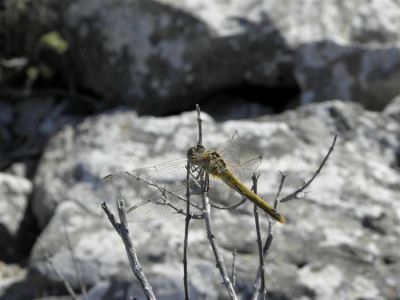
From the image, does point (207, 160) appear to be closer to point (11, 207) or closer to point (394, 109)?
point (11, 207)

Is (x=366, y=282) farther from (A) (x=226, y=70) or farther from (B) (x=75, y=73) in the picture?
(B) (x=75, y=73)

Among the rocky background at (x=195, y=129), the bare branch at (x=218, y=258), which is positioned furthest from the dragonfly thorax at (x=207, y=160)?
the rocky background at (x=195, y=129)

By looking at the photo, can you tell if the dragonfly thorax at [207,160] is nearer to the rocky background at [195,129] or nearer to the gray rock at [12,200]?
the rocky background at [195,129]

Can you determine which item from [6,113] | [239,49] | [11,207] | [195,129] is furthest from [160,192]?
[6,113]

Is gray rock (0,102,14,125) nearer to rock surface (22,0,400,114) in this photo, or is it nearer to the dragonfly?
rock surface (22,0,400,114)

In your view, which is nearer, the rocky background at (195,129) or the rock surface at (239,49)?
the rocky background at (195,129)

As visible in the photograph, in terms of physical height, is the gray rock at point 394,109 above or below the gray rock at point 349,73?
below

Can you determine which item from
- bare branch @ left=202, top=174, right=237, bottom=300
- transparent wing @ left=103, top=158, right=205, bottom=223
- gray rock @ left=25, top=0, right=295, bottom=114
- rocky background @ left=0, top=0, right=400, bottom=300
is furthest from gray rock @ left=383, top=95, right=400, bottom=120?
bare branch @ left=202, top=174, right=237, bottom=300
